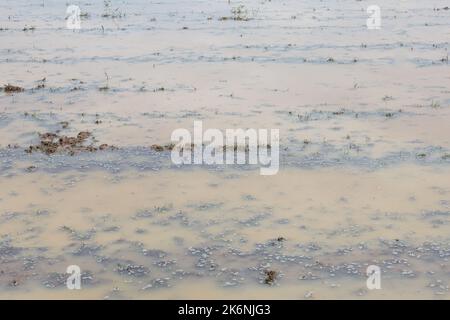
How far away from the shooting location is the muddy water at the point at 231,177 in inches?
426

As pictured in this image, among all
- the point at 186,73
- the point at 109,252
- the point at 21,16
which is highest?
the point at 21,16

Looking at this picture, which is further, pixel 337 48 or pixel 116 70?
pixel 337 48

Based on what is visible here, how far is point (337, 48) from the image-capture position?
93.6ft

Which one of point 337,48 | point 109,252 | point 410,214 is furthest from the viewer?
point 337,48

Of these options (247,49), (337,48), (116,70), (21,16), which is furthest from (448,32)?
(21,16)

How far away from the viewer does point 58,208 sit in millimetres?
13250

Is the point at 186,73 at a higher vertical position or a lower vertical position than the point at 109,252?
higher

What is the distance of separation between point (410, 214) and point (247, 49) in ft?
58.1

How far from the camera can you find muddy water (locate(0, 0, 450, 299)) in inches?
426

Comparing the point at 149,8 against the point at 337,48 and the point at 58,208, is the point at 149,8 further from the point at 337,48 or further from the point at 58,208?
the point at 58,208

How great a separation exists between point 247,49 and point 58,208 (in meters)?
17.6

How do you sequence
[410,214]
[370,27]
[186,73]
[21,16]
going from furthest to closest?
[21,16], [370,27], [186,73], [410,214]

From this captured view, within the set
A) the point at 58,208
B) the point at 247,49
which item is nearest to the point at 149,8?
the point at 247,49

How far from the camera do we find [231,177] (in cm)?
1466
